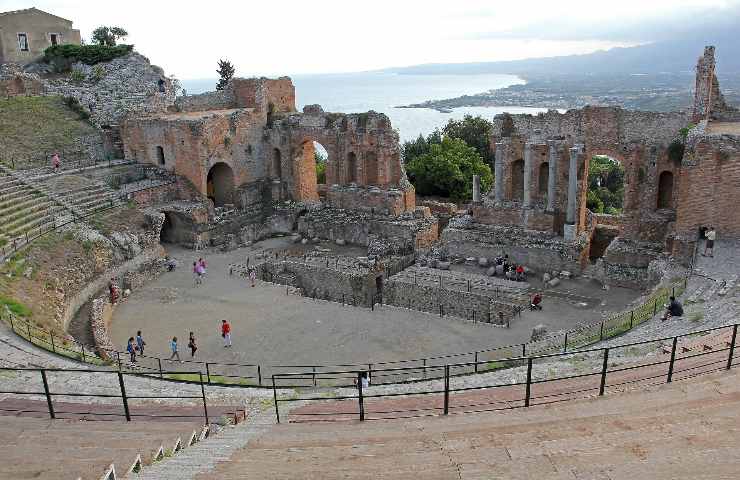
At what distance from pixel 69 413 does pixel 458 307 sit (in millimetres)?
13848

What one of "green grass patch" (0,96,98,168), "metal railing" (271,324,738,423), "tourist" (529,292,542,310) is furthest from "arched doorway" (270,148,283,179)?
"metal railing" (271,324,738,423)

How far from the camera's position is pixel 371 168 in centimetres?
3092

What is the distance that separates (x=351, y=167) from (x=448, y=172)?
859 centimetres

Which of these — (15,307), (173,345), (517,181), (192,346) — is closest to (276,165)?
(517,181)

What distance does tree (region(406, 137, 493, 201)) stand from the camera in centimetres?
3803

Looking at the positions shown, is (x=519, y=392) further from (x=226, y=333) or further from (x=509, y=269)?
(x=509, y=269)

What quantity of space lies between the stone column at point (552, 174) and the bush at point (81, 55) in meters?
27.9

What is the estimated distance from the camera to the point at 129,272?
930 inches

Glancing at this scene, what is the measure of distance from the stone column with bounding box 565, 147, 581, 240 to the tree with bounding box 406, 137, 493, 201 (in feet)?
45.2

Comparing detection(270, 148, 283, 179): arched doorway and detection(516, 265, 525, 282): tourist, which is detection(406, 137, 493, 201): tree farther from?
detection(516, 265, 525, 282): tourist

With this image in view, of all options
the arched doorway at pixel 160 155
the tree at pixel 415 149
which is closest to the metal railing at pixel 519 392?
the arched doorway at pixel 160 155

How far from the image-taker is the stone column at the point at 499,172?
24.9m

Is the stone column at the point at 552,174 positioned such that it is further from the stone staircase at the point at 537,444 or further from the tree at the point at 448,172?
the stone staircase at the point at 537,444

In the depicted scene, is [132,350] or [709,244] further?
[709,244]
